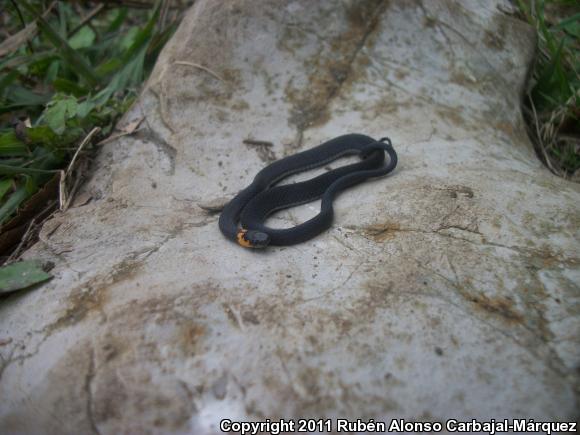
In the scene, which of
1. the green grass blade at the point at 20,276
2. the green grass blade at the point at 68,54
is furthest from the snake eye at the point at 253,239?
the green grass blade at the point at 68,54

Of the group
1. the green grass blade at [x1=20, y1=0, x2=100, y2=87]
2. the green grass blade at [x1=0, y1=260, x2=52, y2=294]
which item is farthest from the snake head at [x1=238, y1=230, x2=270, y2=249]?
the green grass blade at [x1=20, y1=0, x2=100, y2=87]

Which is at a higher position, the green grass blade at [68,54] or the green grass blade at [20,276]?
the green grass blade at [68,54]

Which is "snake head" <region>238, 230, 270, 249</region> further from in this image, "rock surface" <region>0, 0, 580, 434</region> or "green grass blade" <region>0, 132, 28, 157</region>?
"green grass blade" <region>0, 132, 28, 157</region>

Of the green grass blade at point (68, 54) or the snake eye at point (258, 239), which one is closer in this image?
the snake eye at point (258, 239)

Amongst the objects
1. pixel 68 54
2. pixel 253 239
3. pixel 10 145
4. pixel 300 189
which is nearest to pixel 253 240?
pixel 253 239

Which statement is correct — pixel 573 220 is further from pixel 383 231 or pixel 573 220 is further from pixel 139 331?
pixel 139 331

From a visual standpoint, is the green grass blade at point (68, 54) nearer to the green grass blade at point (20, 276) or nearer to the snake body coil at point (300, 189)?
the snake body coil at point (300, 189)

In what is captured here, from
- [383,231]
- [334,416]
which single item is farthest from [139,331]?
[383,231]
